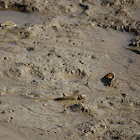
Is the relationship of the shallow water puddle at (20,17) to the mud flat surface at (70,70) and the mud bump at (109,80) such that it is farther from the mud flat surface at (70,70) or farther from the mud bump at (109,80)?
the mud bump at (109,80)

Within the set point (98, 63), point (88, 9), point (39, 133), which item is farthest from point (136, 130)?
point (88, 9)

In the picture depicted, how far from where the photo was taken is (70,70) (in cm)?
490

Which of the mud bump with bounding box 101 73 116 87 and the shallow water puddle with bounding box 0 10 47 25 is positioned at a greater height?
the shallow water puddle with bounding box 0 10 47 25

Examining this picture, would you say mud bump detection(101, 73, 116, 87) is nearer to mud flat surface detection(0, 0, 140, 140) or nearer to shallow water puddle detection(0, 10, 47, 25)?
mud flat surface detection(0, 0, 140, 140)

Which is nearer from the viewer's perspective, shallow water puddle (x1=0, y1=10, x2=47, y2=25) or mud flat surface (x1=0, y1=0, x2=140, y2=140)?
mud flat surface (x1=0, y1=0, x2=140, y2=140)

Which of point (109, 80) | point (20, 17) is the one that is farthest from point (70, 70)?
point (20, 17)

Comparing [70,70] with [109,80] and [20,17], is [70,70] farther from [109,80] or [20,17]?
[20,17]

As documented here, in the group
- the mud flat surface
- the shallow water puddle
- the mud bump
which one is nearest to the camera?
the mud flat surface

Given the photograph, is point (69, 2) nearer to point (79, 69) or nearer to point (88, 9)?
point (88, 9)

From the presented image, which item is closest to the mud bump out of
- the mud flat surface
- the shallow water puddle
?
the mud flat surface

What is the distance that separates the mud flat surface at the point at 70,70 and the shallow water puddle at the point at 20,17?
0.02m

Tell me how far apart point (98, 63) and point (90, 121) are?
5.09 ft

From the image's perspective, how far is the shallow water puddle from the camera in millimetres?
6484

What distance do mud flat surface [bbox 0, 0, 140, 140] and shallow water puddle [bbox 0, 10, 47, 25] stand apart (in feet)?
0.08
